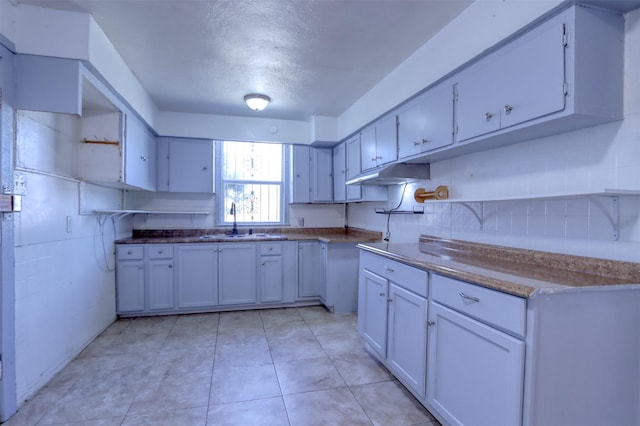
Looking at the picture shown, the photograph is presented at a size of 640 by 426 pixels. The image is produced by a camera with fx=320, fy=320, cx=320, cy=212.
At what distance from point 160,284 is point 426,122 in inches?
126

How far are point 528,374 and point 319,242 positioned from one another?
9.61ft

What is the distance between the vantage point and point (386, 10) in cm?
202

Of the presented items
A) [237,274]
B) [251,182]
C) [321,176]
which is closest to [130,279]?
[237,274]

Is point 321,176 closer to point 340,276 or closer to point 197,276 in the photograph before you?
point 340,276

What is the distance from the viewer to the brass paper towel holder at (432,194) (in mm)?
2568

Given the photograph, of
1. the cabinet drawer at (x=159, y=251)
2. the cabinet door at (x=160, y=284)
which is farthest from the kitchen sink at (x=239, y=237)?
the cabinet door at (x=160, y=284)

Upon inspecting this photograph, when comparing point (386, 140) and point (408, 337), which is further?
point (386, 140)

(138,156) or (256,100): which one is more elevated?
(256,100)

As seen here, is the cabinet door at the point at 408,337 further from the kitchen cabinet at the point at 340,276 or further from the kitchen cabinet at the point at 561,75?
the kitchen cabinet at the point at 340,276

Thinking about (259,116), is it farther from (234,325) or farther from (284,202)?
(234,325)

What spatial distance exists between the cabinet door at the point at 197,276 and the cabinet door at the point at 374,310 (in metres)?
1.87

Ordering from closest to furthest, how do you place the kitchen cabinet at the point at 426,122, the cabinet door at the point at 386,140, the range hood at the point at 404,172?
1. the kitchen cabinet at the point at 426,122
2. the range hood at the point at 404,172
3. the cabinet door at the point at 386,140

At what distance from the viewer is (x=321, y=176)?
14.7ft

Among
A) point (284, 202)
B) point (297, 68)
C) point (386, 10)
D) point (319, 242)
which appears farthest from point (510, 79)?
point (284, 202)
